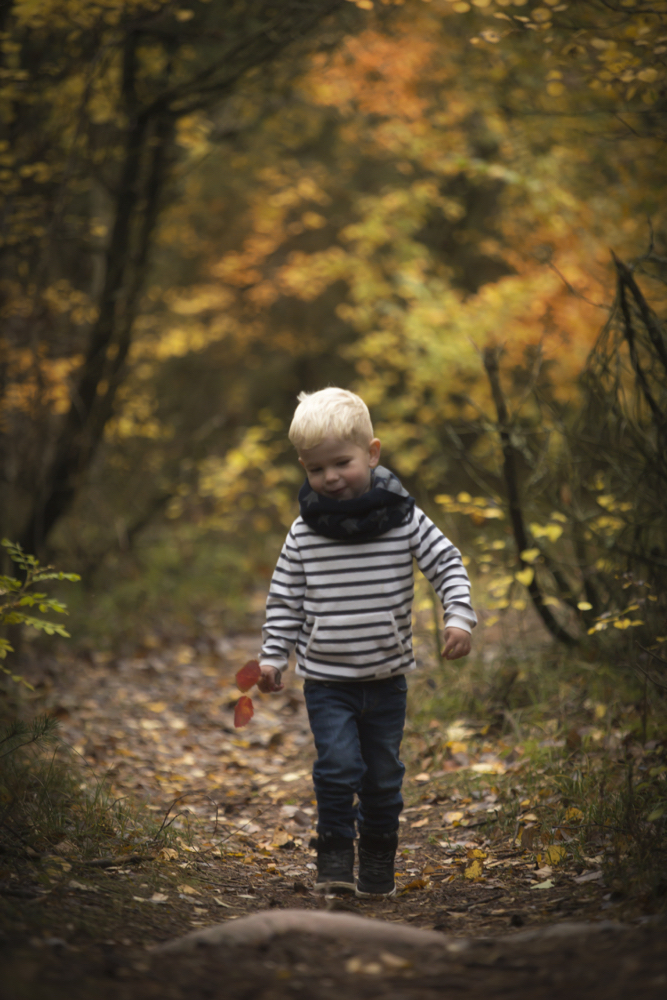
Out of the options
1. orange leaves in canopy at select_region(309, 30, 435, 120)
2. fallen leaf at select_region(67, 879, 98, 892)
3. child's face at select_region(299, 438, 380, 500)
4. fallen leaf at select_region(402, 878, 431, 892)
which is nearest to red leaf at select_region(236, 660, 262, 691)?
child's face at select_region(299, 438, 380, 500)

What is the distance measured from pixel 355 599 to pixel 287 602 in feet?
0.89

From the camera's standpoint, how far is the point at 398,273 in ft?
34.8

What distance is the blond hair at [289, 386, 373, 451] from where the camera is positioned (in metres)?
2.96

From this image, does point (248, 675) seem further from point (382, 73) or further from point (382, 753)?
point (382, 73)

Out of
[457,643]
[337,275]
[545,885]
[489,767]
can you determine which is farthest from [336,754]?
[337,275]

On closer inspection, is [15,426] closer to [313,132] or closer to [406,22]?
[406,22]

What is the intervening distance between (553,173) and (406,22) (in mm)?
2365

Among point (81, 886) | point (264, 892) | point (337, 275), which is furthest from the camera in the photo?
point (337, 275)

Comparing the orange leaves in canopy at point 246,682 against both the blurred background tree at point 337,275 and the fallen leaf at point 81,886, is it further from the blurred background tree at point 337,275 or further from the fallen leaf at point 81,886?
the blurred background tree at point 337,275

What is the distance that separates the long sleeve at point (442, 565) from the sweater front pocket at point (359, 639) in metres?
0.22

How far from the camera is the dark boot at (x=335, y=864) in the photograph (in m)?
2.96

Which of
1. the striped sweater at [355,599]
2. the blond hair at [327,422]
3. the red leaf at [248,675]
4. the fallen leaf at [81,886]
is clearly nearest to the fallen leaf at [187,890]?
the fallen leaf at [81,886]

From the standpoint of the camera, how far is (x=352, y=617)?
9.87ft

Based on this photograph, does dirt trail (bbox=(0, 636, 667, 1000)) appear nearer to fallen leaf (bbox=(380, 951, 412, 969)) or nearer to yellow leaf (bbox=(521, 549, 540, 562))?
fallen leaf (bbox=(380, 951, 412, 969))
